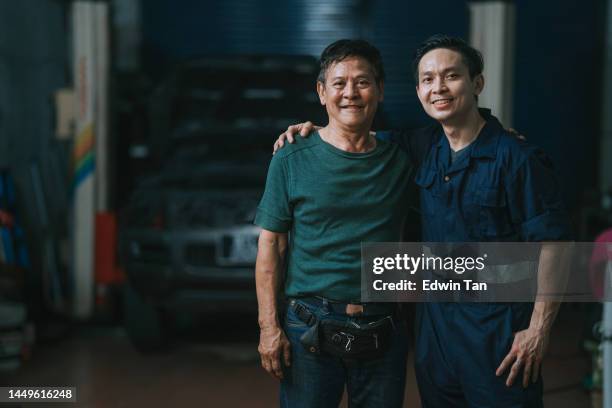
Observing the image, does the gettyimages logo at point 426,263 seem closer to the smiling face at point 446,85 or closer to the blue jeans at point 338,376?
the blue jeans at point 338,376

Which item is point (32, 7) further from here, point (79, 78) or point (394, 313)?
point (394, 313)

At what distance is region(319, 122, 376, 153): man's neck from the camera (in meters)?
2.14

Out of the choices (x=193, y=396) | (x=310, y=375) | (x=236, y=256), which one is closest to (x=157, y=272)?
(x=236, y=256)

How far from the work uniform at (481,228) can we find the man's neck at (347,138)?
189 millimetres

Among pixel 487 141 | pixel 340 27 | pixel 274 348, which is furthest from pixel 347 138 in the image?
pixel 340 27

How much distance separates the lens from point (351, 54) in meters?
2.09

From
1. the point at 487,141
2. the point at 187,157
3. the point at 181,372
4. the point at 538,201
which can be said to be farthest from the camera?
the point at 187,157

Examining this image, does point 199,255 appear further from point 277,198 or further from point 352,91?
point 352,91

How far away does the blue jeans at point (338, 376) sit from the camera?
214 cm

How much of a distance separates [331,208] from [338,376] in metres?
0.49

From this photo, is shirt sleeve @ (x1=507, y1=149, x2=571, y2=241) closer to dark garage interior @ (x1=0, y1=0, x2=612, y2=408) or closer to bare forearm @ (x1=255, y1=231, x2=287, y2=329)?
dark garage interior @ (x1=0, y1=0, x2=612, y2=408)

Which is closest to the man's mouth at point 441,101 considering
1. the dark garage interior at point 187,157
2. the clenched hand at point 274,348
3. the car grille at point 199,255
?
the dark garage interior at point 187,157

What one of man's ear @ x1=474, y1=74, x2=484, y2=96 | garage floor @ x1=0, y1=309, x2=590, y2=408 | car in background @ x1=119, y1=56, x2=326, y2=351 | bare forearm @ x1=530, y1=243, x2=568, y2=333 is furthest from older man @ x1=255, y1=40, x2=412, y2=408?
car in background @ x1=119, y1=56, x2=326, y2=351

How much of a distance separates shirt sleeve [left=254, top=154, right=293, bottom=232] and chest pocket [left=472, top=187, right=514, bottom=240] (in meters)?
0.53
